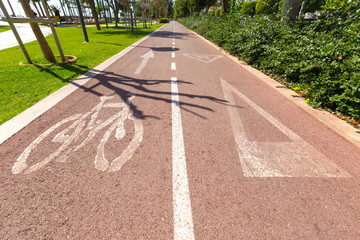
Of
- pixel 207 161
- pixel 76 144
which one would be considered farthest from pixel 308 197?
pixel 76 144

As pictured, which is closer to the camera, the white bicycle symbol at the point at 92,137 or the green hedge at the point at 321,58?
the white bicycle symbol at the point at 92,137

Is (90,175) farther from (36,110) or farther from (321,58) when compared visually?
(321,58)

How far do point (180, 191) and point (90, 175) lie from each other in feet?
3.98

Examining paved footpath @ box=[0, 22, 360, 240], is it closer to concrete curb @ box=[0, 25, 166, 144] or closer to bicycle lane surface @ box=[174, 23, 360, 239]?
bicycle lane surface @ box=[174, 23, 360, 239]

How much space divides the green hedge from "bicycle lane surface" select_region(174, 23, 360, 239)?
27.2 inches

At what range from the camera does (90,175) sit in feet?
6.93

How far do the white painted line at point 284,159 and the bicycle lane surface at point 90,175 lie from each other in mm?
1241

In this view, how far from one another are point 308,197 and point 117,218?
2238 millimetres

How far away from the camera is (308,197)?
1932 millimetres

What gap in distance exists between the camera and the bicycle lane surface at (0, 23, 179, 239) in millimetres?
1612

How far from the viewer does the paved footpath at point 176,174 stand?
164cm

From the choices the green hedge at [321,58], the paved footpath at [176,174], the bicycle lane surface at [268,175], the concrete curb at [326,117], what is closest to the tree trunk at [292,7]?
the green hedge at [321,58]

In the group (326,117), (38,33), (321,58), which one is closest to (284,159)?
(326,117)

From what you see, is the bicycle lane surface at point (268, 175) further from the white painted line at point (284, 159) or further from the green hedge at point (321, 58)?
the green hedge at point (321, 58)
